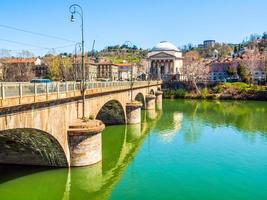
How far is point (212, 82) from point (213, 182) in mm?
88127

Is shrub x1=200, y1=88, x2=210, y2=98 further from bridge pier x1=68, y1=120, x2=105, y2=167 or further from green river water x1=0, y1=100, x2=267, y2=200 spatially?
bridge pier x1=68, y1=120, x2=105, y2=167

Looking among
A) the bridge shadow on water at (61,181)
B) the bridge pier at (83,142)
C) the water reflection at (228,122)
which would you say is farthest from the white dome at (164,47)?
the bridge pier at (83,142)

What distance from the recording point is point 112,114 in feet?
148

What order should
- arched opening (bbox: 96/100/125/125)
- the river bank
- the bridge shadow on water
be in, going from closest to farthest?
the bridge shadow on water, arched opening (bbox: 96/100/125/125), the river bank

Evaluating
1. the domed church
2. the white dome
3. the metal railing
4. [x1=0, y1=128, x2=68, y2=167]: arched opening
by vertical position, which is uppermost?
the white dome

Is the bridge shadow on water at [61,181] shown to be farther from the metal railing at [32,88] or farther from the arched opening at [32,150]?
the metal railing at [32,88]

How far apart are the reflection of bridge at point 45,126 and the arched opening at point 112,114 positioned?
1255 cm

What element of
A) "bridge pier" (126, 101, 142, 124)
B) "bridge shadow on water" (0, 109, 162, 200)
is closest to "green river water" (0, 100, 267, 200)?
"bridge shadow on water" (0, 109, 162, 200)

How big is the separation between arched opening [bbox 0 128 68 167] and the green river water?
0.63 m

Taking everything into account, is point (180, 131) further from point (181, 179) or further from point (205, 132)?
point (181, 179)

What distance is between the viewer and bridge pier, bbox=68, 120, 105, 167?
23.5 meters

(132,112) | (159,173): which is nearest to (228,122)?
(132,112)

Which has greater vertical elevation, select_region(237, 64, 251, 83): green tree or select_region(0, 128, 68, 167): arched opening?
select_region(237, 64, 251, 83): green tree

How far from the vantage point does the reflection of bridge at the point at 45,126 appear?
55.4 feet
